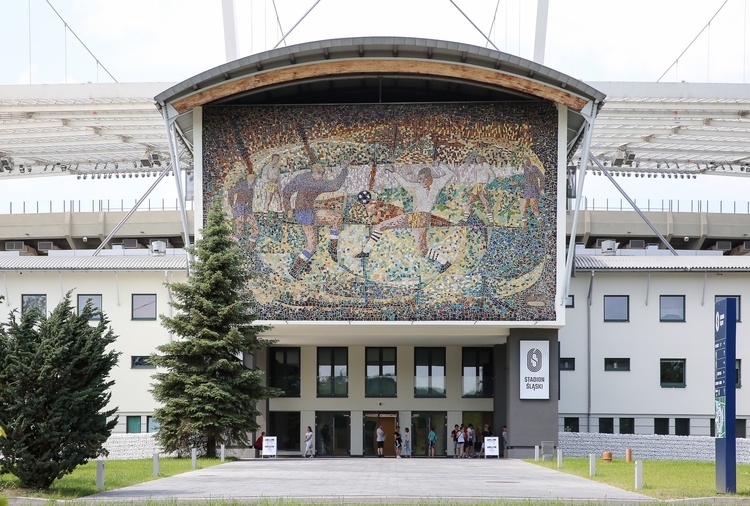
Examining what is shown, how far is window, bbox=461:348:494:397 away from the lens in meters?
53.9

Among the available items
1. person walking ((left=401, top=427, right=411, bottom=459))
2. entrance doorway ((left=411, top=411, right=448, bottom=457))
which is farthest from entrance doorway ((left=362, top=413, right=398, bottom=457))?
person walking ((left=401, top=427, right=411, bottom=459))

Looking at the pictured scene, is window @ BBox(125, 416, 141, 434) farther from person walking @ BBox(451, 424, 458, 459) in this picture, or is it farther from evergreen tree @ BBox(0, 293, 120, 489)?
evergreen tree @ BBox(0, 293, 120, 489)

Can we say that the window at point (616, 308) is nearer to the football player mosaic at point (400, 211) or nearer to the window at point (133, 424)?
the football player mosaic at point (400, 211)

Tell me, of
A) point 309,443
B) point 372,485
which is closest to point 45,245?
point 309,443

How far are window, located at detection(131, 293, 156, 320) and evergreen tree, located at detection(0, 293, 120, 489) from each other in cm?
2650

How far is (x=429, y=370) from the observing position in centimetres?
5419

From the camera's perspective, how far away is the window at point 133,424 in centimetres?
5256

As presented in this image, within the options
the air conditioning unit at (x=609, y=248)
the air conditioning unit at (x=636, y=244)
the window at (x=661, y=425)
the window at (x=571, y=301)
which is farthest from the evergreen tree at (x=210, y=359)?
the air conditioning unit at (x=636, y=244)

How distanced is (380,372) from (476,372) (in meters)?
4.60

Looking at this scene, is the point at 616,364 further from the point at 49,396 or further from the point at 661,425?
the point at 49,396

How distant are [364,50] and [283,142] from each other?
5242mm

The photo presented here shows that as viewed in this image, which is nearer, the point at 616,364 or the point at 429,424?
the point at 616,364

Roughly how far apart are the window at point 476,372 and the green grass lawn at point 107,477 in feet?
54.0

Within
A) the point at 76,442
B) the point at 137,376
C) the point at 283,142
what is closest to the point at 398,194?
the point at 283,142
